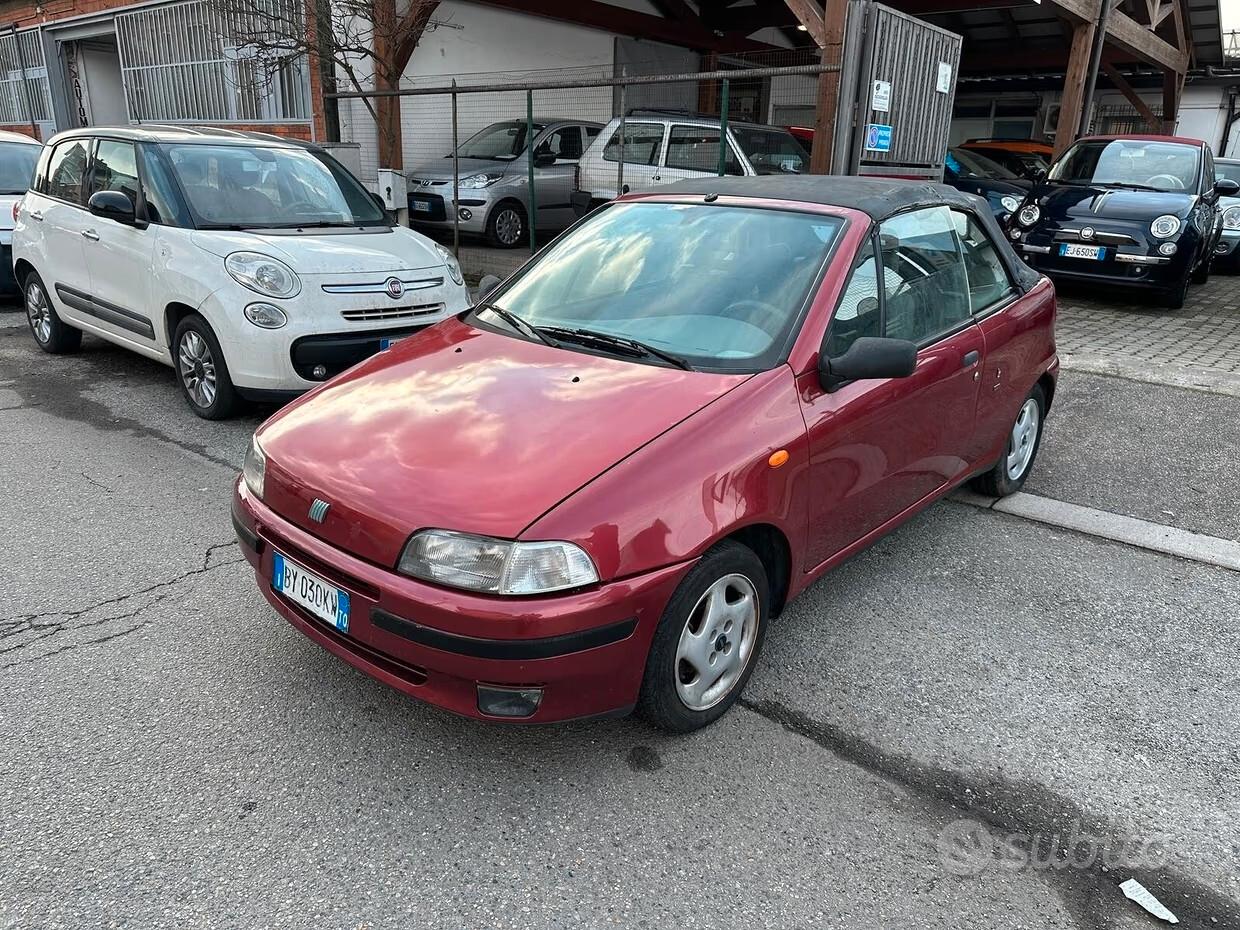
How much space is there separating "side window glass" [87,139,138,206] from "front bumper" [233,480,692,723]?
15.1ft

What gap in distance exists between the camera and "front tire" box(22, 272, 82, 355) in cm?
702

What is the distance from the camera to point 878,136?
27.8 feet

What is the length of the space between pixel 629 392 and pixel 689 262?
84cm

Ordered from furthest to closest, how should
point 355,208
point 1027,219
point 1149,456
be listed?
point 1027,219 → point 355,208 → point 1149,456

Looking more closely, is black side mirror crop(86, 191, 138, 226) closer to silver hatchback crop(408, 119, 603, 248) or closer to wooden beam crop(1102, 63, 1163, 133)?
silver hatchback crop(408, 119, 603, 248)

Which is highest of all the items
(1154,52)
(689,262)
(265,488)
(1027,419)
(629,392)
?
(1154,52)

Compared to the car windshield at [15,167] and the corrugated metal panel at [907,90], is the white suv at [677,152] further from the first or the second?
the car windshield at [15,167]

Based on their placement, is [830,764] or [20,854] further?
[830,764]

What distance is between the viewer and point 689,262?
11.0ft

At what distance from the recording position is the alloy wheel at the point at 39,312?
23.3 feet

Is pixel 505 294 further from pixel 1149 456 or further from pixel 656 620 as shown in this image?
pixel 1149 456

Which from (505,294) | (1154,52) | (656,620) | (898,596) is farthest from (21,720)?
(1154,52)

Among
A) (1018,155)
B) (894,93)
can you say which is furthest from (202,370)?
(1018,155)

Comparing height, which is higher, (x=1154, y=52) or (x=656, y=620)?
(x=1154, y=52)
